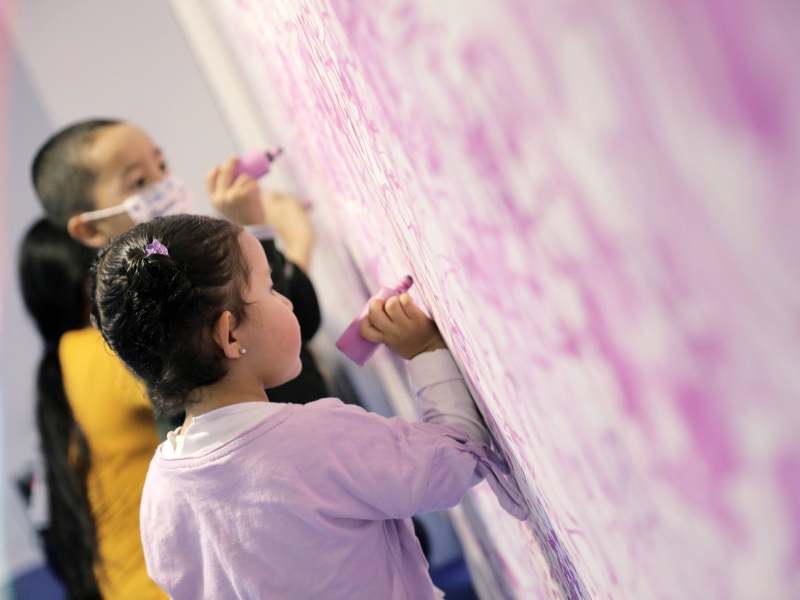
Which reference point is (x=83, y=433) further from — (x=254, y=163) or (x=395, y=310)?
(x=395, y=310)

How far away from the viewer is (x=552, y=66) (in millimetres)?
252

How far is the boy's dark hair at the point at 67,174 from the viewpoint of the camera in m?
1.27

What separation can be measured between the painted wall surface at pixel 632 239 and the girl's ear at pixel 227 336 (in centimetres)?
30

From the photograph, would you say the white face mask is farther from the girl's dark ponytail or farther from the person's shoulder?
the person's shoulder

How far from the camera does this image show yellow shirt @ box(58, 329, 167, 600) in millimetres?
1207

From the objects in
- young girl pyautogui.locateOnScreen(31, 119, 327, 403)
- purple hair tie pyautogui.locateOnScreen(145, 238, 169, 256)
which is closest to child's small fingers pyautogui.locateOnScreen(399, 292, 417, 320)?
purple hair tie pyautogui.locateOnScreen(145, 238, 169, 256)

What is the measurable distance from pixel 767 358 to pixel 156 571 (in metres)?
0.76

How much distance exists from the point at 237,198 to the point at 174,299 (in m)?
0.57

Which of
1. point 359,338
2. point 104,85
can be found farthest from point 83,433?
point 104,85

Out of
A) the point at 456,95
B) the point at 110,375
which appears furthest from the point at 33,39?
the point at 456,95

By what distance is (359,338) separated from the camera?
86 centimetres

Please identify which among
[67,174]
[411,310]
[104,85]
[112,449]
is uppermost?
[104,85]

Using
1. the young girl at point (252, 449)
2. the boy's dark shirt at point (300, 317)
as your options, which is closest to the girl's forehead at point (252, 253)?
the young girl at point (252, 449)

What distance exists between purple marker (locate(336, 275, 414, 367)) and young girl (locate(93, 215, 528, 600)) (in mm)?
84
